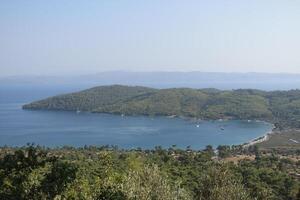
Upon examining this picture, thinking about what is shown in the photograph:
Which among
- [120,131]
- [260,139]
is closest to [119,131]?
[120,131]

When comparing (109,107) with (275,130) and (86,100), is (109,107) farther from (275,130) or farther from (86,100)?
(275,130)

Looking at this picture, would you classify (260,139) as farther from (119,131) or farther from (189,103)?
(189,103)

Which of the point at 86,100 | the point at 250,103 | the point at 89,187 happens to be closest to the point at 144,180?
the point at 89,187

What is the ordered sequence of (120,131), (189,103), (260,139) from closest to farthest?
(260,139), (120,131), (189,103)

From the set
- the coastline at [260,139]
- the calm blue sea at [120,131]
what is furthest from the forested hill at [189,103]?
the coastline at [260,139]

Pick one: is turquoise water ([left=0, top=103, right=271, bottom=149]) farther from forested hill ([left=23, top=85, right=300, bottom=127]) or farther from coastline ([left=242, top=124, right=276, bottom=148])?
forested hill ([left=23, top=85, right=300, bottom=127])

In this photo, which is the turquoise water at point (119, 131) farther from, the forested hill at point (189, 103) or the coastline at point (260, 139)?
the forested hill at point (189, 103)
